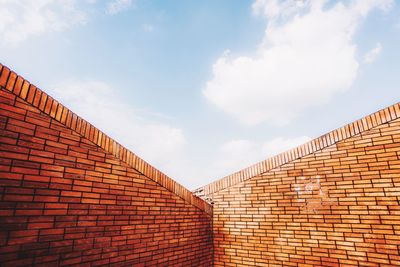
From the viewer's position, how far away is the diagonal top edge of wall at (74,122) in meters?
2.78

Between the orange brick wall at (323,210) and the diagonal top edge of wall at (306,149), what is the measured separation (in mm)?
87

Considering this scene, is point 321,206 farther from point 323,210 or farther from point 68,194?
point 68,194

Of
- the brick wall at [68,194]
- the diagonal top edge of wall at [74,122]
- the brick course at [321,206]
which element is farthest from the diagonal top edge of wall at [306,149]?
the brick wall at [68,194]

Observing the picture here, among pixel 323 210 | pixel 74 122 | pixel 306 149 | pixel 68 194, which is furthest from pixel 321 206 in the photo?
pixel 74 122

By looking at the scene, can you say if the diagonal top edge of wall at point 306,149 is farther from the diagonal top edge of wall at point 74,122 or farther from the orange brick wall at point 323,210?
the diagonal top edge of wall at point 74,122

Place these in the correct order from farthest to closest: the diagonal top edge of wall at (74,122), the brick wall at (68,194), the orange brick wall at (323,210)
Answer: the orange brick wall at (323,210)
the diagonal top edge of wall at (74,122)
the brick wall at (68,194)

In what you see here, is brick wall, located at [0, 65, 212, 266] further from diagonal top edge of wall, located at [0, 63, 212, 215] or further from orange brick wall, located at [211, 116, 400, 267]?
orange brick wall, located at [211, 116, 400, 267]

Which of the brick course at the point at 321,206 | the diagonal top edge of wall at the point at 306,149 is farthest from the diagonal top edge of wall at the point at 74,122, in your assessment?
the brick course at the point at 321,206

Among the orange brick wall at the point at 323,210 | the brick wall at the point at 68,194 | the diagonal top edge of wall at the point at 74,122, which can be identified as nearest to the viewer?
the brick wall at the point at 68,194

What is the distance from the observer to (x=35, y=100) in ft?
9.68

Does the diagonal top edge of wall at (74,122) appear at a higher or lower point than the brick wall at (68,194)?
higher

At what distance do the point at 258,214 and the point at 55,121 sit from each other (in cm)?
419

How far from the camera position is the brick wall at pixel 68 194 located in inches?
104

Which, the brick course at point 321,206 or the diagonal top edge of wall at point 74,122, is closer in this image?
the diagonal top edge of wall at point 74,122
